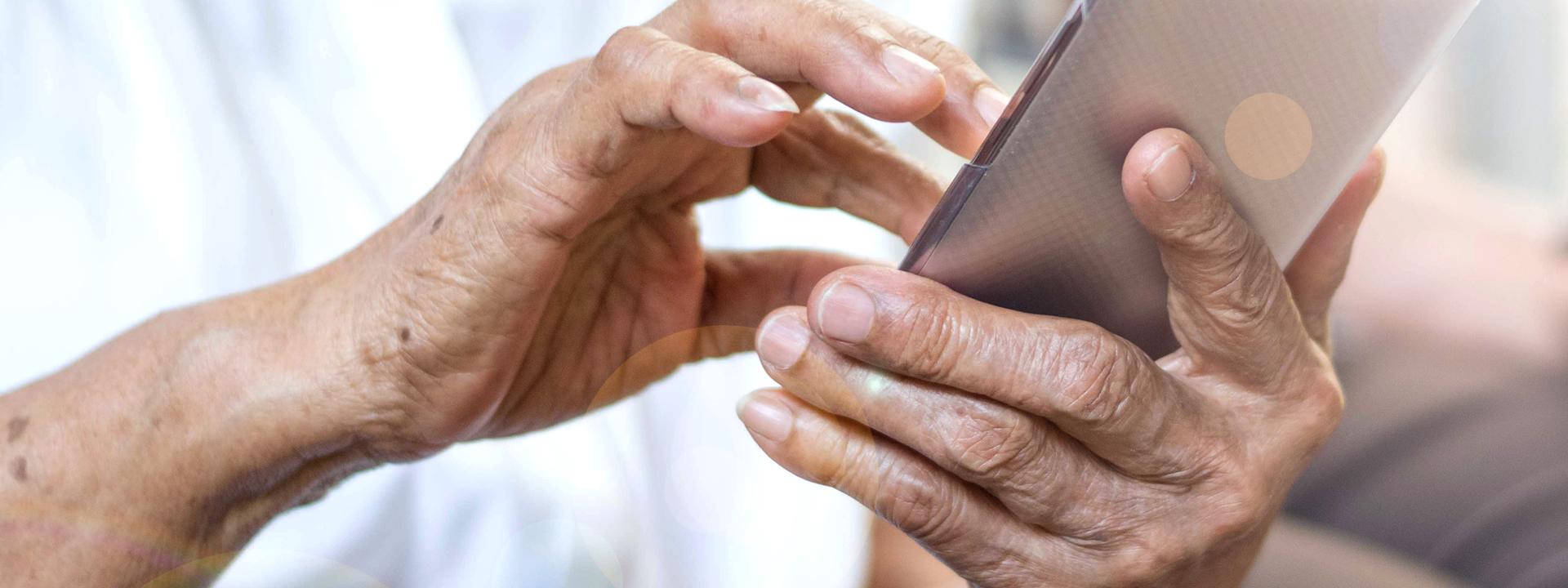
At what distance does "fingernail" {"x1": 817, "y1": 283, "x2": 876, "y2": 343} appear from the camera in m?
0.45

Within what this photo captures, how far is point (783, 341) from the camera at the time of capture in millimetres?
484

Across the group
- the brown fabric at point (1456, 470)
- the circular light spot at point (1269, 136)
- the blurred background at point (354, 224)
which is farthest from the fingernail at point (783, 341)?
the brown fabric at point (1456, 470)

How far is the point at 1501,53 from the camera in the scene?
1779 mm

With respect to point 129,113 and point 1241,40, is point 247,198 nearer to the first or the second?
point 129,113

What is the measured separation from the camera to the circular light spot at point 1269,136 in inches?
17.7

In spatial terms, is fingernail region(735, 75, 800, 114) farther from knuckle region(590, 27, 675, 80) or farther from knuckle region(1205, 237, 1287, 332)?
knuckle region(1205, 237, 1287, 332)

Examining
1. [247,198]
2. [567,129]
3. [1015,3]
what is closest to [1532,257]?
[1015,3]

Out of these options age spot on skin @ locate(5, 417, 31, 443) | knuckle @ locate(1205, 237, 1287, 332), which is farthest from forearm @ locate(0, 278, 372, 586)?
knuckle @ locate(1205, 237, 1287, 332)

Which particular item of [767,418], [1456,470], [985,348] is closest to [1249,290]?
[985,348]

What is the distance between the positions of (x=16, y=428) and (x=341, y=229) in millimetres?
267

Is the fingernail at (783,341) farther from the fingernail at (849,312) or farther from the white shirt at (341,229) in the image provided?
the white shirt at (341,229)

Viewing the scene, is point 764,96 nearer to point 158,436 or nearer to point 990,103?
point 990,103

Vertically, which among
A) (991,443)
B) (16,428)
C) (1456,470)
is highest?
(991,443)

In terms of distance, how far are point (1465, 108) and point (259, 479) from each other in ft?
6.55
